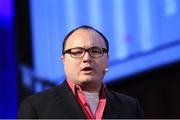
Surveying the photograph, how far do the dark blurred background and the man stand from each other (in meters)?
1.67

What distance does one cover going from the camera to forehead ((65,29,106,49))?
1.24 metres

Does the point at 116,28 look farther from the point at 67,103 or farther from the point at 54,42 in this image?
the point at 67,103

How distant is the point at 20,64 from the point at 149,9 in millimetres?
926

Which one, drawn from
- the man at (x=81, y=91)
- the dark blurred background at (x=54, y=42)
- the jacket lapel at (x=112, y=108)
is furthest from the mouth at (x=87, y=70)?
the dark blurred background at (x=54, y=42)

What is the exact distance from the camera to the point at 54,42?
2957 millimetres

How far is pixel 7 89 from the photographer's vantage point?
297 cm

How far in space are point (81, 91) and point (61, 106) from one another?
0.23 ft

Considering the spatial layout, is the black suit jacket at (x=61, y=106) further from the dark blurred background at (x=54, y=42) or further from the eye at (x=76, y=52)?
the dark blurred background at (x=54, y=42)

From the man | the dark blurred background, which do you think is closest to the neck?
the man

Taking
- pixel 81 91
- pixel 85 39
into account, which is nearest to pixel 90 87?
pixel 81 91

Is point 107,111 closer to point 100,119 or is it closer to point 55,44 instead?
point 100,119

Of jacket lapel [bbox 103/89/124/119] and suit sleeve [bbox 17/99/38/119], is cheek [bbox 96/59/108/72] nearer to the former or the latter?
jacket lapel [bbox 103/89/124/119]

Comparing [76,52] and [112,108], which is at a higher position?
[76,52]

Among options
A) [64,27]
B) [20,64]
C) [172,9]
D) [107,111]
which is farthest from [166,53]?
[107,111]
